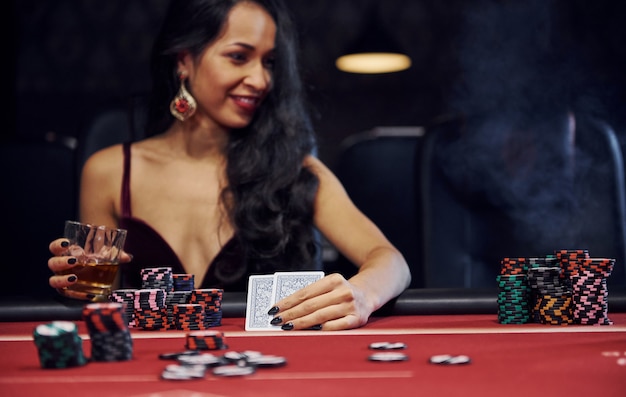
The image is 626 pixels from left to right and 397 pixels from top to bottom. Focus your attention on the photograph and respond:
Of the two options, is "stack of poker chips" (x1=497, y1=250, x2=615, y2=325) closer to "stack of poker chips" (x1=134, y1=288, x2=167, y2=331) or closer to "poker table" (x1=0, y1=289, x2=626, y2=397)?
"poker table" (x1=0, y1=289, x2=626, y2=397)

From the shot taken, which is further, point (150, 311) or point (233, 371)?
point (150, 311)

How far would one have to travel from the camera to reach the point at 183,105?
2.80 m

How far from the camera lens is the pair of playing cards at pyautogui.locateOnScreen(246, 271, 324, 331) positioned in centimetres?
168

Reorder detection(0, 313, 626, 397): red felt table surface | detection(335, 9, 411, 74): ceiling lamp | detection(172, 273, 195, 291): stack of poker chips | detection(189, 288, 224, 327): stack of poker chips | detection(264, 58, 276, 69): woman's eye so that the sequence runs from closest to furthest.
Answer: detection(0, 313, 626, 397): red felt table surface → detection(189, 288, 224, 327): stack of poker chips → detection(172, 273, 195, 291): stack of poker chips → detection(264, 58, 276, 69): woman's eye → detection(335, 9, 411, 74): ceiling lamp

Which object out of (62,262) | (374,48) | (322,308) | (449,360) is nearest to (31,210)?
(62,262)

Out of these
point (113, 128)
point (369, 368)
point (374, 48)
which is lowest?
point (369, 368)

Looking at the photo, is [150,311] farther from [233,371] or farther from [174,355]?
[233,371]

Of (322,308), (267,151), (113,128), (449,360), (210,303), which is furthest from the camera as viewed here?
(113,128)

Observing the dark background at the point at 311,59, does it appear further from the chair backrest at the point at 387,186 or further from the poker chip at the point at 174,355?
the poker chip at the point at 174,355

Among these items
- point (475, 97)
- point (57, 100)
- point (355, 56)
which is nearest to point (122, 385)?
point (475, 97)

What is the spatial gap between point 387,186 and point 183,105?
0.94 metres

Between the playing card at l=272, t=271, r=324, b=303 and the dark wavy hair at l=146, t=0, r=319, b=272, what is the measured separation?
83cm

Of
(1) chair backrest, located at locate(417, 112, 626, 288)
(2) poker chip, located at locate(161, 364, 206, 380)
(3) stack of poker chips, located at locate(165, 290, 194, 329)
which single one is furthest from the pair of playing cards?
(1) chair backrest, located at locate(417, 112, 626, 288)

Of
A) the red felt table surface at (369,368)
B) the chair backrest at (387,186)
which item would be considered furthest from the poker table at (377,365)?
the chair backrest at (387,186)
